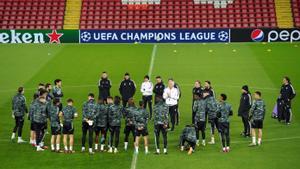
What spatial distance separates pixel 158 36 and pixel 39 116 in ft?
93.6

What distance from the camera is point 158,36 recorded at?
49.4 meters

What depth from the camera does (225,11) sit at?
174ft

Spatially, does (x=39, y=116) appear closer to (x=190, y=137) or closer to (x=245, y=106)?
(x=190, y=137)

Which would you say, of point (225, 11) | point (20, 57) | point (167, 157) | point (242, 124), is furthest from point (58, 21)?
point (167, 157)

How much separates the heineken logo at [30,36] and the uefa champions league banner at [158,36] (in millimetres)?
2196

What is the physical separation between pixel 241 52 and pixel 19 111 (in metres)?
24.5

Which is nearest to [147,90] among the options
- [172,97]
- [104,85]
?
[104,85]

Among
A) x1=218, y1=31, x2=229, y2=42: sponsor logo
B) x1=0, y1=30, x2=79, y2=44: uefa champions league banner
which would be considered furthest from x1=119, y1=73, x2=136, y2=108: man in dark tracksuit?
x1=218, y1=31, x2=229, y2=42: sponsor logo

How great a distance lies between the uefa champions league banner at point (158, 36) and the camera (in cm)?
4922

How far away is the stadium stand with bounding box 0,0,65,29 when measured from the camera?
52.4 metres

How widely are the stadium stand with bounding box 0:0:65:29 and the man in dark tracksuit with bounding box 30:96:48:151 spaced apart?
3101 centimetres

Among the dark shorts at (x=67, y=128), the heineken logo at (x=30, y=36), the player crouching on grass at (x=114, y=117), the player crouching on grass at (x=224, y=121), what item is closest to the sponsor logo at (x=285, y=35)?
Answer: the heineken logo at (x=30, y=36)

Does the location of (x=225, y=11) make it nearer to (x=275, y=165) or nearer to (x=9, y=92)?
(x=9, y=92)

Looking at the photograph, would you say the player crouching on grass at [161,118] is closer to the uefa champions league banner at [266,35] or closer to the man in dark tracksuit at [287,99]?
the man in dark tracksuit at [287,99]
